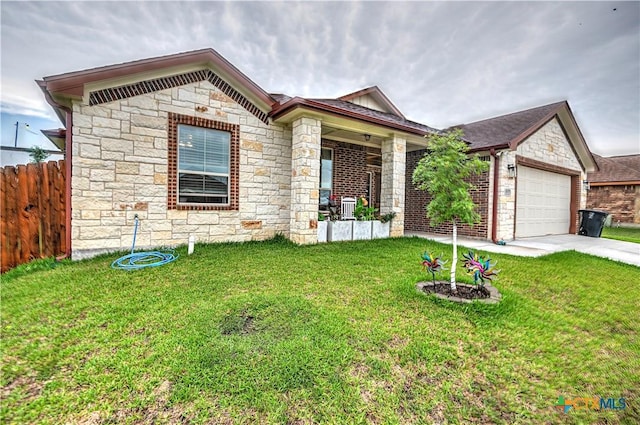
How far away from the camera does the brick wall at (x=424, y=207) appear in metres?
8.75

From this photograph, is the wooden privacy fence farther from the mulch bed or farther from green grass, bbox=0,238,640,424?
the mulch bed

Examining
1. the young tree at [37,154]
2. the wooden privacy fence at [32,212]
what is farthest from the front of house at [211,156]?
the young tree at [37,154]

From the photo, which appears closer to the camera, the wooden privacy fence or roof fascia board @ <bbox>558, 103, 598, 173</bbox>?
the wooden privacy fence

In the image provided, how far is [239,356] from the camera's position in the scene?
7.38ft

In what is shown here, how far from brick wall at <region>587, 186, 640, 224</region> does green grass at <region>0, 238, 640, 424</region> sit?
18.3 m

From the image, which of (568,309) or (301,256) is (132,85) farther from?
(568,309)

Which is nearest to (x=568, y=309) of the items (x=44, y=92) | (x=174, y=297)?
(x=174, y=297)

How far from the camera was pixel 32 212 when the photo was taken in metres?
4.93

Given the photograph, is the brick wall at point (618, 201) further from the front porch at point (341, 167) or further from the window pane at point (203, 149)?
the window pane at point (203, 149)

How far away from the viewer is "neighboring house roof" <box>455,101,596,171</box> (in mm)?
8617

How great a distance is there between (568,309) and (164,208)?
712 centimetres

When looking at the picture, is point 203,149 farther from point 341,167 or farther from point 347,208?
point 341,167

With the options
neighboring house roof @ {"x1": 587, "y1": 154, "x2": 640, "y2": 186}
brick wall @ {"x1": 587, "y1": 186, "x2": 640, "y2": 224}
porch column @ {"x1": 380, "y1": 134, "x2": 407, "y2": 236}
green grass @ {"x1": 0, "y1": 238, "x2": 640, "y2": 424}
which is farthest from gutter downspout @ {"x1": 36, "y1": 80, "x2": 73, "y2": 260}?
brick wall @ {"x1": 587, "y1": 186, "x2": 640, "y2": 224}

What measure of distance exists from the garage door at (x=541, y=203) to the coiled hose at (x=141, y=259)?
10757 mm
